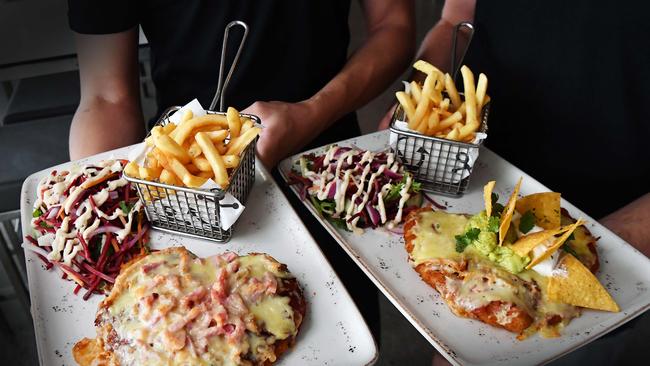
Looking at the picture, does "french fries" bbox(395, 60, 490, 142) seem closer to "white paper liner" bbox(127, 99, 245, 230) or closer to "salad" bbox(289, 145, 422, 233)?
"salad" bbox(289, 145, 422, 233)

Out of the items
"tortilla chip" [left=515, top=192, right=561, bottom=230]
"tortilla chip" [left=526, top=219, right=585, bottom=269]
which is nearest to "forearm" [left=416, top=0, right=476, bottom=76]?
"tortilla chip" [left=515, top=192, right=561, bottom=230]

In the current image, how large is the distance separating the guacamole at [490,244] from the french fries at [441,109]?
33 cm

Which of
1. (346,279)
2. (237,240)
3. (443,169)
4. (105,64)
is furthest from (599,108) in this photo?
(105,64)

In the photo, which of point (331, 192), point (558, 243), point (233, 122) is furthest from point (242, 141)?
point (558, 243)

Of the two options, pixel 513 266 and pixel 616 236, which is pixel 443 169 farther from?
pixel 616 236

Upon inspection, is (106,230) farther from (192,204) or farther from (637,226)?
(637,226)

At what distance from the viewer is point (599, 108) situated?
1.92m

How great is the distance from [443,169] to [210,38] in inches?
40.8

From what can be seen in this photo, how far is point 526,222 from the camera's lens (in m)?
1.58

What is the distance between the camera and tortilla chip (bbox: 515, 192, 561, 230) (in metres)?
1.59

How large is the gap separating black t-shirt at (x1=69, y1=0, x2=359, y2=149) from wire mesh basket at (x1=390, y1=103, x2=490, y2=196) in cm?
53

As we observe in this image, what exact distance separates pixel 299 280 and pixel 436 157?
690mm

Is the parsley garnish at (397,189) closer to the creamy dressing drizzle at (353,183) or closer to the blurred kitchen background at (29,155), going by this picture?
the creamy dressing drizzle at (353,183)

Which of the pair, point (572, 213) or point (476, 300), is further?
point (572, 213)
